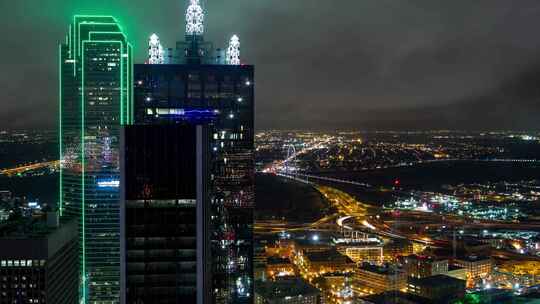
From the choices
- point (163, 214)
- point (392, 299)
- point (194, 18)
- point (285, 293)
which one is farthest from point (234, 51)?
point (392, 299)

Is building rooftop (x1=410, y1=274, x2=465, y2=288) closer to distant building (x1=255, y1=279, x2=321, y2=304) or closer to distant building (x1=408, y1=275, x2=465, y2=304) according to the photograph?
distant building (x1=408, y1=275, x2=465, y2=304)

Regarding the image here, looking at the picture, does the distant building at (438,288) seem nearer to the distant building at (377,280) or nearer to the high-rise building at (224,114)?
the distant building at (377,280)

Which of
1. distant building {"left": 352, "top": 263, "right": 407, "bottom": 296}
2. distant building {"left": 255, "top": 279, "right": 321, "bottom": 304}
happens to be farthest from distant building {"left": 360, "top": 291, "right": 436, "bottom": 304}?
distant building {"left": 255, "top": 279, "right": 321, "bottom": 304}

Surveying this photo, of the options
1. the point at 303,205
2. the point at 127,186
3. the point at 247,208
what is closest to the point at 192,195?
the point at 127,186

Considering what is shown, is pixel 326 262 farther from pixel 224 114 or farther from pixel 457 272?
pixel 224 114

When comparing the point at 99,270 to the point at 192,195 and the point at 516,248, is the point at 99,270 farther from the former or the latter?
the point at 516,248
